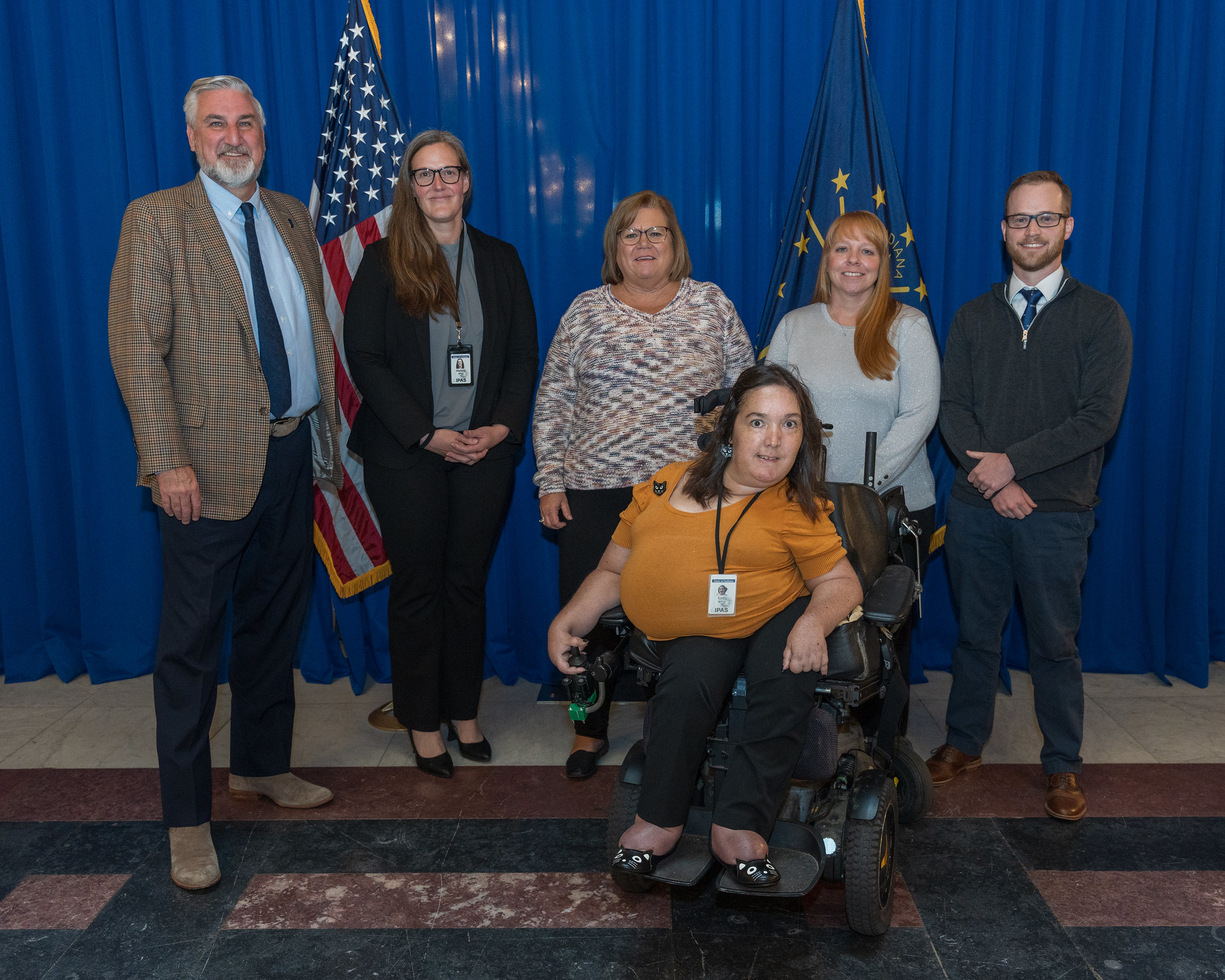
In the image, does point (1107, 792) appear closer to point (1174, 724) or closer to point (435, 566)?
point (1174, 724)

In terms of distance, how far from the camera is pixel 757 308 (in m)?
3.73

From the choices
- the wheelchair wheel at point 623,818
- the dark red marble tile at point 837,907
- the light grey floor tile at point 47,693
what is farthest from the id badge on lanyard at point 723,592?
the light grey floor tile at point 47,693

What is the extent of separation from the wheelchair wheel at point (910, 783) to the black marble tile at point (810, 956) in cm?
43

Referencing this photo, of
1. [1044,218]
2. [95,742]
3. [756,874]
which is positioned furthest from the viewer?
[95,742]

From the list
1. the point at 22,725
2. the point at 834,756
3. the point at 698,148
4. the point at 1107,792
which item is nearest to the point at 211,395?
the point at 834,756

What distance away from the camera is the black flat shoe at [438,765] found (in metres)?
3.04

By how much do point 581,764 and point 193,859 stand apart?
1106 mm

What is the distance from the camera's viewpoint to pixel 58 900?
7.80 ft

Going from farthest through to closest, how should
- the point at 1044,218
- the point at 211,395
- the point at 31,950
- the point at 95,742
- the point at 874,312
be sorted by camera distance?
1. the point at 95,742
2. the point at 874,312
3. the point at 1044,218
4. the point at 211,395
5. the point at 31,950

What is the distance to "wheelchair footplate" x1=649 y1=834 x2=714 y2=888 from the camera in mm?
2064

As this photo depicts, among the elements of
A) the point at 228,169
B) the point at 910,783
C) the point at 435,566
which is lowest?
the point at 910,783

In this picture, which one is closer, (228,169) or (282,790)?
(228,169)

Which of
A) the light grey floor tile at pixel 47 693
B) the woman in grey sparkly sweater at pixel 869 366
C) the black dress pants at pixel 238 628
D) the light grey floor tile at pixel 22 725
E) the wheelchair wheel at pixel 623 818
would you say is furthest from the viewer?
the light grey floor tile at pixel 47 693

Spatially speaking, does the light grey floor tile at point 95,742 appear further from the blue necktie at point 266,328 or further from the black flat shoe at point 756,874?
the black flat shoe at point 756,874
